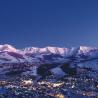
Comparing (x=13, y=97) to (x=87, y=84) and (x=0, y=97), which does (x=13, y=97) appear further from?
(x=87, y=84)

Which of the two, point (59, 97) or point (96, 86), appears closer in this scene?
point (59, 97)

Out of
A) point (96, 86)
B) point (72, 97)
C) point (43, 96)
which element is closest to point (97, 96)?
point (72, 97)

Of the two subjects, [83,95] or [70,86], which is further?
[70,86]

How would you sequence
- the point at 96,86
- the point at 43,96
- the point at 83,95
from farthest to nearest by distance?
the point at 96,86 < the point at 83,95 < the point at 43,96

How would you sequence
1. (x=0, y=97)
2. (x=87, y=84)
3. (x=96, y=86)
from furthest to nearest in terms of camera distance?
1. (x=87, y=84)
2. (x=96, y=86)
3. (x=0, y=97)

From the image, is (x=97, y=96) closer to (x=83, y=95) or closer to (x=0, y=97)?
(x=83, y=95)

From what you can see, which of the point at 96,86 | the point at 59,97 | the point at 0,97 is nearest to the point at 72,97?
the point at 59,97

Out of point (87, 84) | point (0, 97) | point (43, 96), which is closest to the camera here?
point (0, 97)

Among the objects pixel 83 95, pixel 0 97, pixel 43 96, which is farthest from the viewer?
pixel 83 95
